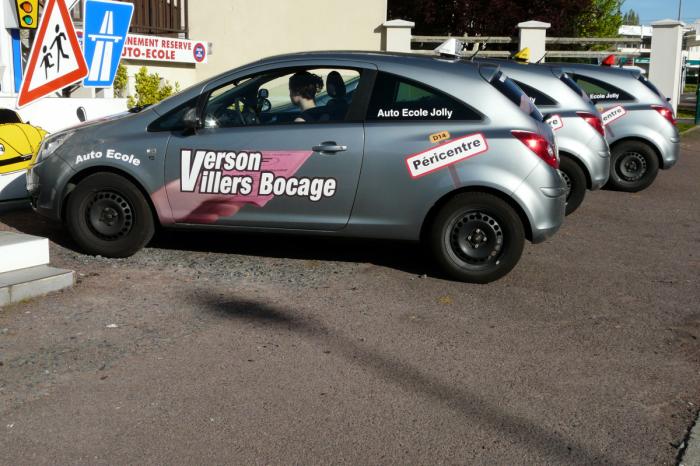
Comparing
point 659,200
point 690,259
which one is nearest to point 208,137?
point 690,259

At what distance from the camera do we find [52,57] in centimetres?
917

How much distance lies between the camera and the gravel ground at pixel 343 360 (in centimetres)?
421

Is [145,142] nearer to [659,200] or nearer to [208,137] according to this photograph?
[208,137]

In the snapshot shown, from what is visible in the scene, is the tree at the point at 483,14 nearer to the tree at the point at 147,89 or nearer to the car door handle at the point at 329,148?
the tree at the point at 147,89

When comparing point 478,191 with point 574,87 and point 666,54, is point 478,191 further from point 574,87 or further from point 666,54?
point 666,54

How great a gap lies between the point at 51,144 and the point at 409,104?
2960 mm

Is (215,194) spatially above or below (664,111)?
below

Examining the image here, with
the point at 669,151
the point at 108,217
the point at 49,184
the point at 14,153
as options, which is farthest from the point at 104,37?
the point at 669,151

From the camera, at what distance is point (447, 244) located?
709 cm

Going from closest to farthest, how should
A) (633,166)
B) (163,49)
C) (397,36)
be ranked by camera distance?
1. (633,166)
2. (163,49)
3. (397,36)

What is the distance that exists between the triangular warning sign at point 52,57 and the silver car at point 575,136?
15.0ft

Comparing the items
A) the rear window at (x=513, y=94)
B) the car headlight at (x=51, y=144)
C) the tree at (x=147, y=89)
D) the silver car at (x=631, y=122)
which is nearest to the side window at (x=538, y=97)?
the silver car at (x=631, y=122)

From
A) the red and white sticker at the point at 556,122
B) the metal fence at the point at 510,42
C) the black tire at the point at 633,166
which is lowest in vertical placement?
the black tire at the point at 633,166

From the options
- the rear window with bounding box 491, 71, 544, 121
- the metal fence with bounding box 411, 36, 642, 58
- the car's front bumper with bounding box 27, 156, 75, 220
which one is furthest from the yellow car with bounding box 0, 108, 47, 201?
the metal fence with bounding box 411, 36, 642, 58
